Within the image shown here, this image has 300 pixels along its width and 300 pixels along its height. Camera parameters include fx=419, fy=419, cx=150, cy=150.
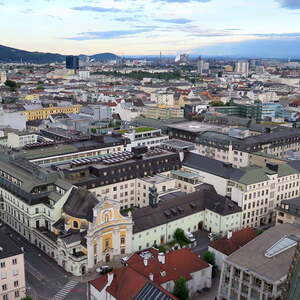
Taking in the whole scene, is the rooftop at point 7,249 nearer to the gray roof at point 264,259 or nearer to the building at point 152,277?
the building at point 152,277

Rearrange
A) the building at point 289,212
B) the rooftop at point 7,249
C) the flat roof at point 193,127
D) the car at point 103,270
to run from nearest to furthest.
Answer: the rooftop at point 7,249 < the car at point 103,270 < the building at point 289,212 < the flat roof at point 193,127

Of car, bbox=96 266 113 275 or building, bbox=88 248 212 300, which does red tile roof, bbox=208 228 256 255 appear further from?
car, bbox=96 266 113 275

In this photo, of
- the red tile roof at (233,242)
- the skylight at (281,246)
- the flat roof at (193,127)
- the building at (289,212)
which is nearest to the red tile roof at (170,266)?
the red tile roof at (233,242)

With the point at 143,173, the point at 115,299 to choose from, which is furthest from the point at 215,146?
the point at 115,299

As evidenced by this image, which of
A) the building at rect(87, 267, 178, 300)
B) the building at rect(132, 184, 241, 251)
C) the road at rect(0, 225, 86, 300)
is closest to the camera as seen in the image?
the building at rect(87, 267, 178, 300)

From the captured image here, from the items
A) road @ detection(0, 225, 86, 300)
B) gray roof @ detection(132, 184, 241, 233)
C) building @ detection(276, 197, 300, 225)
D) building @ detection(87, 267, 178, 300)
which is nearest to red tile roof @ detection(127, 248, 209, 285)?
→ building @ detection(87, 267, 178, 300)
